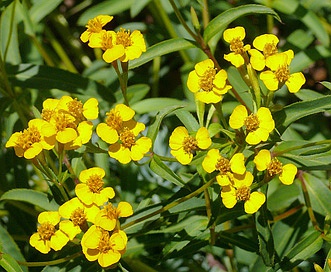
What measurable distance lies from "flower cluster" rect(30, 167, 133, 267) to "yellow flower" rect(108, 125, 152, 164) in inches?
1.9

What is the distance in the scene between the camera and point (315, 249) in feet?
4.31

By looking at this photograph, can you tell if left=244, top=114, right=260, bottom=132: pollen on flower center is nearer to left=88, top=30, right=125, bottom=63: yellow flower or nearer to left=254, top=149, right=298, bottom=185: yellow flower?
left=254, top=149, right=298, bottom=185: yellow flower

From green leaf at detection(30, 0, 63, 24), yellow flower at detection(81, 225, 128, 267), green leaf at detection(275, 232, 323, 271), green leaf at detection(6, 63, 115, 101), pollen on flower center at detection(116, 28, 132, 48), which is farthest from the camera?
green leaf at detection(30, 0, 63, 24)

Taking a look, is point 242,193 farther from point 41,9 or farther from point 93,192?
point 41,9

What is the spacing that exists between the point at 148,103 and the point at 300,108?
618 mm

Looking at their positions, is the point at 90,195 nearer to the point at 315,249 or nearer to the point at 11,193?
the point at 11,193

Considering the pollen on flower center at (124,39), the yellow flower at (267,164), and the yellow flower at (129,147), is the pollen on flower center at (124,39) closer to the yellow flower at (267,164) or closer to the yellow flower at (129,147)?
the yellow flower at (129,147)

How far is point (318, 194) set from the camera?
1.52 meters

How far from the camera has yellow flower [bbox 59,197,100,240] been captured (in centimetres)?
114

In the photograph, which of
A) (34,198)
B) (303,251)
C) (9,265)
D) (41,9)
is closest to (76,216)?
(9,265)

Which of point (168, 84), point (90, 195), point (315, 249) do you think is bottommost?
point (168, 84)

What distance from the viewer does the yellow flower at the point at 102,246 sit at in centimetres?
110

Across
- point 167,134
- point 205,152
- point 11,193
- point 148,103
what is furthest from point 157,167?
point 167,134

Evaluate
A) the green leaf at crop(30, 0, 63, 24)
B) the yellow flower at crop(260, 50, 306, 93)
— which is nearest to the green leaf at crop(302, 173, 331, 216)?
the yellow flower at crop(260, 50, 306, 93)
